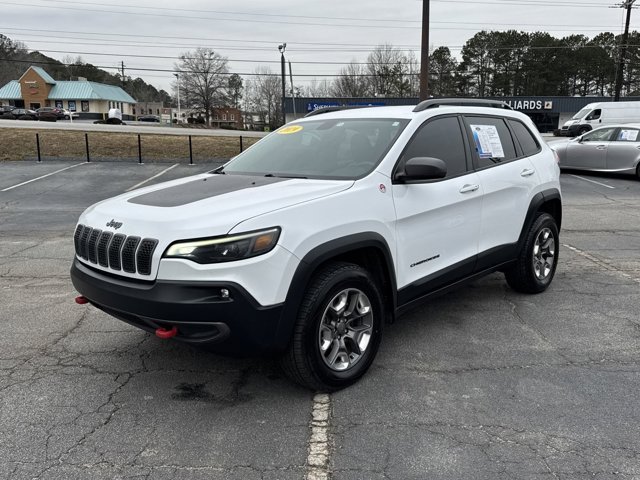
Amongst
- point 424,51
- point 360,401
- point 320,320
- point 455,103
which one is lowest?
point 360,401

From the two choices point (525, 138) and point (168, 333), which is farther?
point (525, 138)

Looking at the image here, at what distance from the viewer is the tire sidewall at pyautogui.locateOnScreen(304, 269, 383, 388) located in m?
3.26

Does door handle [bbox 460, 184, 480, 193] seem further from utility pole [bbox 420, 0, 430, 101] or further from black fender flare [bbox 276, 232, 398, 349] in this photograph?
utility pole [bbox 420, 0, 430, 101]

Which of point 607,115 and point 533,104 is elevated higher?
point 533,104

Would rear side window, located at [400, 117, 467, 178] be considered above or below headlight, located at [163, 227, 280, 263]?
above

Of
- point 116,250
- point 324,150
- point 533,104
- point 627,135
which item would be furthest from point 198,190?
point 533,104

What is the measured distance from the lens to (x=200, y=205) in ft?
10.8

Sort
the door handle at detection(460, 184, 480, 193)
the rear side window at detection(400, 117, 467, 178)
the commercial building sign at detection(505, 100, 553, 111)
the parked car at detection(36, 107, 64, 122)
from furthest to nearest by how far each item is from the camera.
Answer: the parked car at detection(36, 107, 64, 122), the commercial building sign at detection(505, 100, 553, 111), the door handle at detection(460, 184, 480, 193), the rear side window at detection(400, 117, 467, 178)

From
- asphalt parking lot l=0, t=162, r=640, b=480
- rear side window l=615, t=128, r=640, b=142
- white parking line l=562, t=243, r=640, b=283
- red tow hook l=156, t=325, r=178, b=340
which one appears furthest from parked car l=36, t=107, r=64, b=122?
red tow hook l=156, t=325, r=178, b=340

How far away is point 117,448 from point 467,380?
7.30ft

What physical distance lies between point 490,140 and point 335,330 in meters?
2.51

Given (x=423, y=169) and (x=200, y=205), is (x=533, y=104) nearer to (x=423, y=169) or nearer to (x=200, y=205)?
(x=423, y=169)

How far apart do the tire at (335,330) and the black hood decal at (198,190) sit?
87 centimetres

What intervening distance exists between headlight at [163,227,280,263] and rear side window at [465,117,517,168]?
2500 mm
